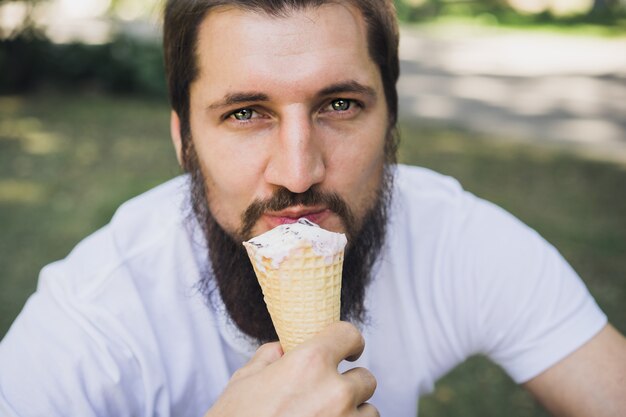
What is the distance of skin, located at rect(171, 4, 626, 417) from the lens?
1905 mm

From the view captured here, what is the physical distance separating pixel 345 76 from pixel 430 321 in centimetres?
90

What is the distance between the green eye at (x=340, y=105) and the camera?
203 cm

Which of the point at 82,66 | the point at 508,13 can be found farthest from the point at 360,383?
the point at 508,13

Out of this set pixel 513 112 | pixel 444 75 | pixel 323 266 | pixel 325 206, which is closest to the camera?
pixel 323 266

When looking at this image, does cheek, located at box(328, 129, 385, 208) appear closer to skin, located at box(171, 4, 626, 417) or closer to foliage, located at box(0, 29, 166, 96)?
skin, located at box(171, 4, 626, 417)

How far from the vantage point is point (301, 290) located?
1.73m

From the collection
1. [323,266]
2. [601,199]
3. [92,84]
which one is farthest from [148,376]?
[92,84]

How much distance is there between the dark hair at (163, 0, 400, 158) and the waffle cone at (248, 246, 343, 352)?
733mm

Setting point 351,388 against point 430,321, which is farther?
point 430,321

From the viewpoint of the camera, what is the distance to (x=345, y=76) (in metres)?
1.99

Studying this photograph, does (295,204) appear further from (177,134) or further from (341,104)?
(177,134)

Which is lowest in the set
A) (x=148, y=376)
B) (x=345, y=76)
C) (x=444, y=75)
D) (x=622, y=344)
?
(x=444, y=75)

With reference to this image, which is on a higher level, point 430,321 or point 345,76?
point 345,76

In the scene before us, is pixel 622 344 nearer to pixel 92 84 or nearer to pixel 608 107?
pixel 608 107
